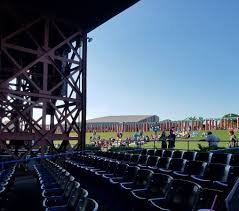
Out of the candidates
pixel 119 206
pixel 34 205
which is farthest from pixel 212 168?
pixel 34 205

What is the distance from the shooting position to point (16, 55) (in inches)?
733

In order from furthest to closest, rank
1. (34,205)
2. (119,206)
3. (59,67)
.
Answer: (59,67) < (34,205) < (119,206)

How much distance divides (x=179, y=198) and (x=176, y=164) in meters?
2.90

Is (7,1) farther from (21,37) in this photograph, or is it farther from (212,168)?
(212,168)

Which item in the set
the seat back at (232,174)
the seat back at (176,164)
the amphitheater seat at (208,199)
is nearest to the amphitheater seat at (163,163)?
the seat back at (176,164)

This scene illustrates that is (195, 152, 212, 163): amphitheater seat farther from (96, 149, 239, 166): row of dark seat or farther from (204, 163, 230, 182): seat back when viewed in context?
(204, 163, 230, 182): seat back

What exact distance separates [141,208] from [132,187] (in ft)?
2.78

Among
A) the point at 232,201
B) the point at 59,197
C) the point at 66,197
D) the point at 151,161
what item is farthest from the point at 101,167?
the point at 232,201

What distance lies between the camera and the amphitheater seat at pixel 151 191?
17.1ft

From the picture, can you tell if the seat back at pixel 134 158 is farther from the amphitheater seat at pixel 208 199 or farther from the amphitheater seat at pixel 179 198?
the amphitheater seat at pixel 208 199

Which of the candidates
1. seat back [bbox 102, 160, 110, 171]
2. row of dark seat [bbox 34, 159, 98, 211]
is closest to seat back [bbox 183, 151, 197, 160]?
seat back [bbox 102, 160, 110, 171]

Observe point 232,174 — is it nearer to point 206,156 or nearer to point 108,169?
point 206,156

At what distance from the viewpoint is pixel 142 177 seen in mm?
6176

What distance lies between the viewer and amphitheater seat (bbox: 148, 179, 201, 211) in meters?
4.35
